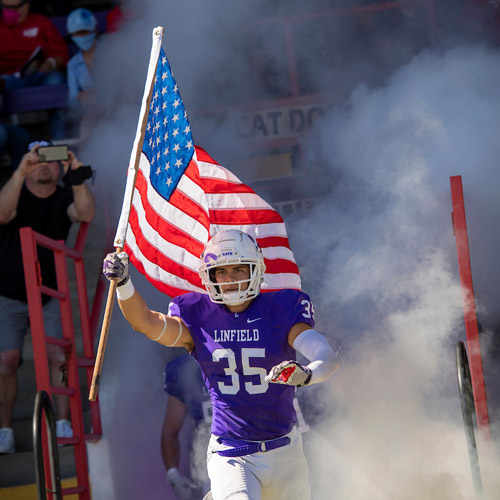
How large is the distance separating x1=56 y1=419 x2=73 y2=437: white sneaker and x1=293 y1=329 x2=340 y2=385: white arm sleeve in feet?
7.17

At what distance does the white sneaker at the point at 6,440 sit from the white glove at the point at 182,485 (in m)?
0.97

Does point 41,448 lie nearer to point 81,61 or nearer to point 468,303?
point 468,303

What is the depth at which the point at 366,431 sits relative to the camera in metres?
5.58

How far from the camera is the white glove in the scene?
534 cm

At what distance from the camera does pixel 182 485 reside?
5.34 m

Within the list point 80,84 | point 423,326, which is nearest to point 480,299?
point 423,326

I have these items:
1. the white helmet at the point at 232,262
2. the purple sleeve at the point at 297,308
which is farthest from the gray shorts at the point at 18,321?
the purple sleeve at the point at 297,308

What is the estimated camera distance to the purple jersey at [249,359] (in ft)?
12.2

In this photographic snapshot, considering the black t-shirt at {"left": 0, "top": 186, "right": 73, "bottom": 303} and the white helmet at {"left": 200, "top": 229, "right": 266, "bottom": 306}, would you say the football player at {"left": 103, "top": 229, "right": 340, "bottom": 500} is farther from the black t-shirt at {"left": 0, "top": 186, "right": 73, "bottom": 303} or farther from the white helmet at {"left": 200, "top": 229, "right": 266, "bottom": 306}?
the black t-shirt at {"left": 0, "top": 186, "right": 73, "bottom": 303}

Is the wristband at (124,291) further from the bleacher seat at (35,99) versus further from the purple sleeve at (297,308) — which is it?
the bleacher seat at (35,99)

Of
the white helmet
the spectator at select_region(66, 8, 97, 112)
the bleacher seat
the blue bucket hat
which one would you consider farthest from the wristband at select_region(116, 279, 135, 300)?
the blue bucket hat

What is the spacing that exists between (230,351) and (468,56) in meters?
3.70

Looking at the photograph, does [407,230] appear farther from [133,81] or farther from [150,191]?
[133,81]

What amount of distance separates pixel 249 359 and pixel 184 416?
6.45 ft
